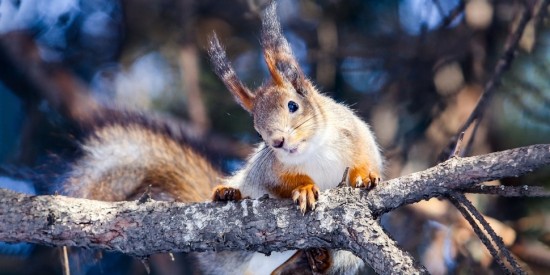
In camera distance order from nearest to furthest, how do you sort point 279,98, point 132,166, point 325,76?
point 279,98 → point 132,166 → point 325,76

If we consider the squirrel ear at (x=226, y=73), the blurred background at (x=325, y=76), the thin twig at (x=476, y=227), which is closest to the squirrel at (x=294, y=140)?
the squirrel ear at (x=226, y=73)

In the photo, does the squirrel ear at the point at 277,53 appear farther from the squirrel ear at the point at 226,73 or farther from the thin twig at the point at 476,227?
the thin twig at the point at 476,227

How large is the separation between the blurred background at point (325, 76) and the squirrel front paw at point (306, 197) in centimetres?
76

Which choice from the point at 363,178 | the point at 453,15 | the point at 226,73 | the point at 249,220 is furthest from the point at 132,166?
the point at 453,15

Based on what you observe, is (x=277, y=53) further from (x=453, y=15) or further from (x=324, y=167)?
(x=453, y=15)

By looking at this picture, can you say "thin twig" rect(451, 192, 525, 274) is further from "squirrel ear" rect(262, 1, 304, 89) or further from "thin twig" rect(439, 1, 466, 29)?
"thin twig" rect(439, 1, 466, 29)

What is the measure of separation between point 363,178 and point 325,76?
0.96 metres

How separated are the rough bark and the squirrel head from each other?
137 mm

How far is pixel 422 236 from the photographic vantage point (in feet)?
6.79

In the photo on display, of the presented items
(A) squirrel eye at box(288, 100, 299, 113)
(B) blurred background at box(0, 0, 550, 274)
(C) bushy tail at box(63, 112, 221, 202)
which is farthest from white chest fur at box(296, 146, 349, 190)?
(B) blurred background at box(0, 0, 550, 274)

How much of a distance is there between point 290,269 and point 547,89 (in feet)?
3.56

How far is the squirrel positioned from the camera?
131cm

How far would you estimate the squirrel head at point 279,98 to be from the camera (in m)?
1.31

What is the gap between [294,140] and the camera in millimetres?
1304
